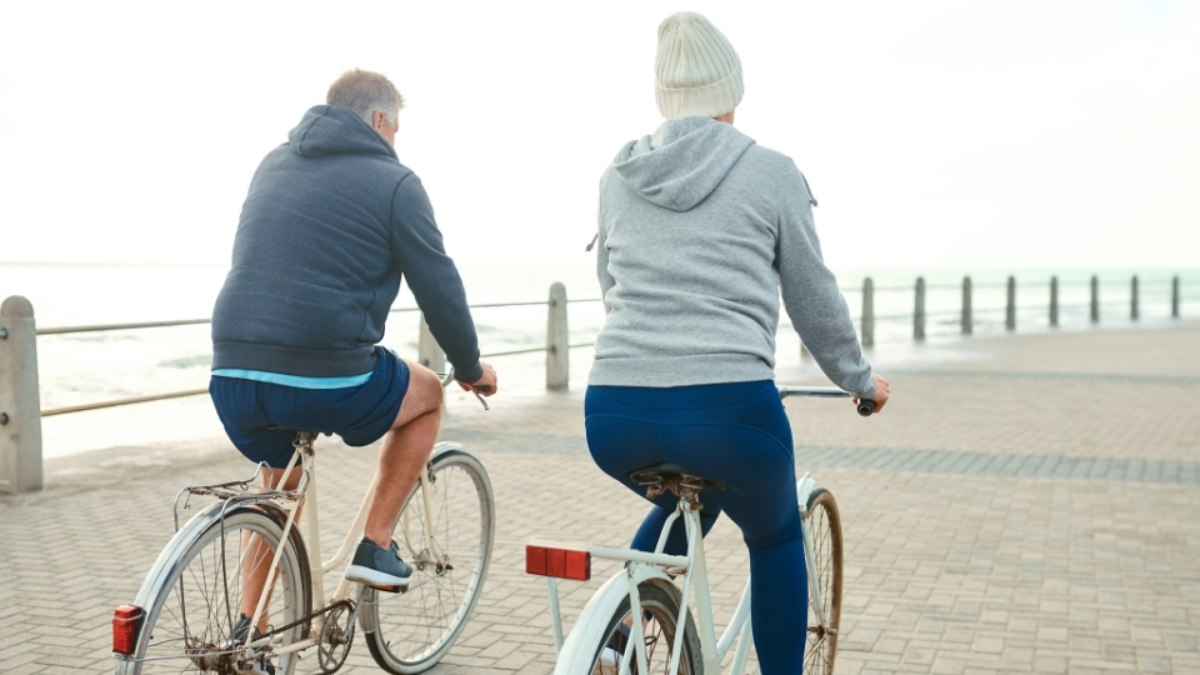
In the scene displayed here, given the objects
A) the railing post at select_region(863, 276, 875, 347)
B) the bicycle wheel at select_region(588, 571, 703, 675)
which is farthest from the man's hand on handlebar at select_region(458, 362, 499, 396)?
the railing post at select_region(863, 276, 875, 347)

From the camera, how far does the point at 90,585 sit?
6.07 metres

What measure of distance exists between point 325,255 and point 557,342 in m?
11.5

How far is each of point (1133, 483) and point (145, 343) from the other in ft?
89.4

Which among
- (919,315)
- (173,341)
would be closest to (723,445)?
(919,315)

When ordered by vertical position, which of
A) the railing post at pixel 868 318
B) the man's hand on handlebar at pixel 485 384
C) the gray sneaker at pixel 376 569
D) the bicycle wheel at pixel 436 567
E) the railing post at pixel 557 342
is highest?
the man's hand on handlebar at pixel 485 384

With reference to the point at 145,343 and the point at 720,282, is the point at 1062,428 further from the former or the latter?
the point at 145,343

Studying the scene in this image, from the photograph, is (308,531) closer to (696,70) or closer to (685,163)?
(685,163)

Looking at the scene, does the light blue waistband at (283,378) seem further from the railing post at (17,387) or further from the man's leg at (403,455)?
the railing post at (17,387)

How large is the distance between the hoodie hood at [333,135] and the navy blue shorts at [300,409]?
56 centimetres

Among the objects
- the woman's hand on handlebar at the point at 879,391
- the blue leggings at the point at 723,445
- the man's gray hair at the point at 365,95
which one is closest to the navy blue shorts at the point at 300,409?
the man's gray hair at the point at 365,95

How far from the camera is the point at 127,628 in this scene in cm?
320

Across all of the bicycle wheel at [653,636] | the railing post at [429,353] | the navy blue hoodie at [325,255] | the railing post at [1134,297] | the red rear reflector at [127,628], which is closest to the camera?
the bicycle wheel at [653,636]

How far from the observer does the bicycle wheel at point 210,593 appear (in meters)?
3.31

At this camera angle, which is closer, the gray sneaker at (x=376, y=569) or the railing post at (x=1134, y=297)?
the gray sneaker at (x=376, y=569)
